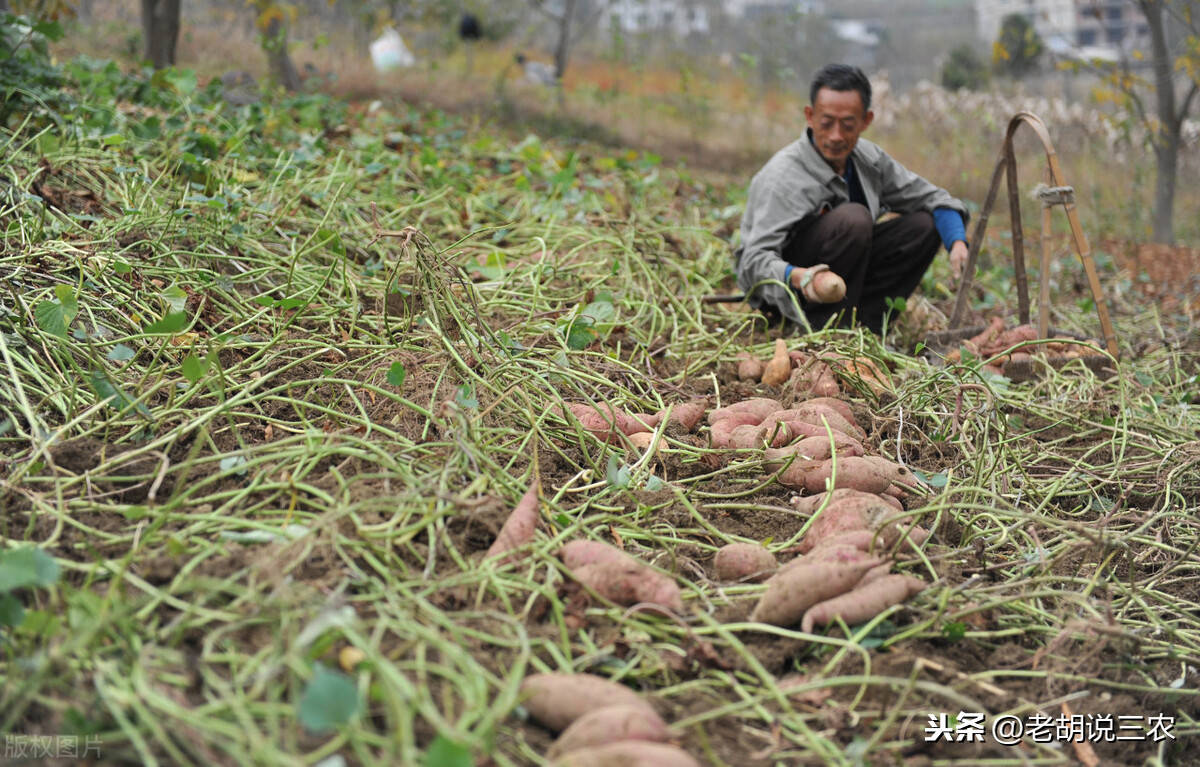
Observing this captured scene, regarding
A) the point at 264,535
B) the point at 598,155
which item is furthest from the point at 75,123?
the point at 598,155

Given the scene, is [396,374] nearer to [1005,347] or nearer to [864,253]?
[864,253]

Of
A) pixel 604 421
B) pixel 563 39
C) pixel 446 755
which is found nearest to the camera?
pixel 446 755

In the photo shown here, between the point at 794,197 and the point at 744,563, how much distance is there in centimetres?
156

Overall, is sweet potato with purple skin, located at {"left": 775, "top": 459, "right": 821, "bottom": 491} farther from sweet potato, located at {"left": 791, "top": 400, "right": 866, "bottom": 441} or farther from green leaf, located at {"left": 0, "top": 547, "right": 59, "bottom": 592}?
green leaf, located at {"left": 0, "top": 547, "right": 59, "bottom": 592}

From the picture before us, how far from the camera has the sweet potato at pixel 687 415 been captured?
6.46 feet

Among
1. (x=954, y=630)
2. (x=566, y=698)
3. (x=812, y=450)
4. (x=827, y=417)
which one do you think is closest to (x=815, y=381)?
(x=827, y=417)

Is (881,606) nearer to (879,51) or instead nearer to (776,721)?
(776,721)

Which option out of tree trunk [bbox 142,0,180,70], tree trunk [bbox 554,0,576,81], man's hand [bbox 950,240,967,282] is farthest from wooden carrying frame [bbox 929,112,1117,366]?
tree trunk [bbox 554,0,576,81]

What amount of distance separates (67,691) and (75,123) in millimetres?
2296

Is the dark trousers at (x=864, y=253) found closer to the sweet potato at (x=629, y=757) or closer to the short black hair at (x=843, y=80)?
the short black hair at (x=843, y=80)

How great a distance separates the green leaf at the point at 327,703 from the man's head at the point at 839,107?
2.18 metres

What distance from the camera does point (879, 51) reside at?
15.6 metres

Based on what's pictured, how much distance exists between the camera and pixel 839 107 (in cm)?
264

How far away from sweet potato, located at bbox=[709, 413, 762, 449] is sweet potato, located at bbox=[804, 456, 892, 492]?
22 centimetres
